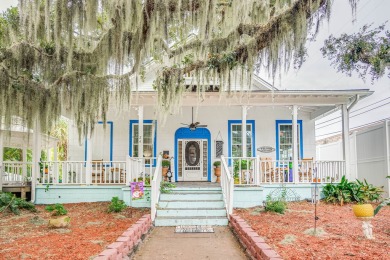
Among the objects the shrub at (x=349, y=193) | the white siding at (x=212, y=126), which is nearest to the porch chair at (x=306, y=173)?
the shrub at (x=349, y=193)

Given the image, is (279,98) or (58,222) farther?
(279,98)

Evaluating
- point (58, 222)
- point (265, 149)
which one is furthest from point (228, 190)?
point (265, 149)

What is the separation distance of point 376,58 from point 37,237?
8543 millimetres

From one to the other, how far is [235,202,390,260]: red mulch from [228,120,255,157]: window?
3.44 metres

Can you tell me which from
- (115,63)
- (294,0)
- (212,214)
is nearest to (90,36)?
(115,63)

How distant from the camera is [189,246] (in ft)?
19.4

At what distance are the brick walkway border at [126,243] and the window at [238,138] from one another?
6293 mm

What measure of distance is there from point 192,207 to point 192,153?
4.18 m

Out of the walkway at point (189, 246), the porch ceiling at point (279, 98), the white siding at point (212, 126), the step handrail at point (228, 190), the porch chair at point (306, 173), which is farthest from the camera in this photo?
the white siding at point (212, 126)

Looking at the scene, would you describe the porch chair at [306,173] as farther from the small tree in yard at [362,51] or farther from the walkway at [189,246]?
the walkway at [189,246]

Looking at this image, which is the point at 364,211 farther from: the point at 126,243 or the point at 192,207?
the point at 192,207

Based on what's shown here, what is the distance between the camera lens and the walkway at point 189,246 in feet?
17.5

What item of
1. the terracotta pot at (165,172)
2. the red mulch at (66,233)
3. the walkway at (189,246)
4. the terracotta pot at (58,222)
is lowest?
the walkway at (189,246)

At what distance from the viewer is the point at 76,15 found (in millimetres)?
5188
